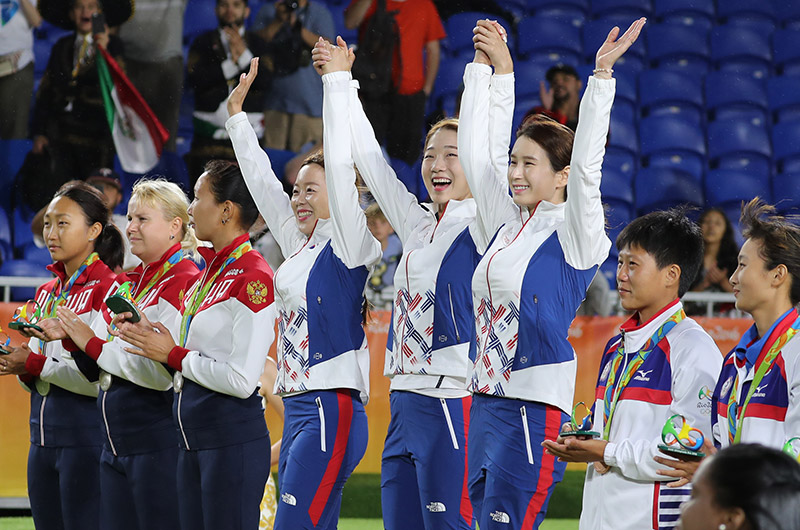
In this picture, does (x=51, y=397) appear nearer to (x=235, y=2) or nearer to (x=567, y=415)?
(x=567, y=415)

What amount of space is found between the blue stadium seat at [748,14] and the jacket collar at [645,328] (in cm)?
848

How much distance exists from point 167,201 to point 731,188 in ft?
22.3

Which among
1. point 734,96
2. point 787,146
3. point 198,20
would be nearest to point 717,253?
point 787,146

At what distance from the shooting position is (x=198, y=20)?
993 cm

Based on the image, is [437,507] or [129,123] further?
[129,123]

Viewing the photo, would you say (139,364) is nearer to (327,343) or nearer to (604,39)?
(327,343)

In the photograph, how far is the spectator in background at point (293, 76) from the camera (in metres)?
9.45

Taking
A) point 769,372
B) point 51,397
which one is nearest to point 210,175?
point 51,397

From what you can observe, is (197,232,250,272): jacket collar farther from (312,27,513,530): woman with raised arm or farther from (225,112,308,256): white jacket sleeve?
(312,27,513,530): woman with raised arm

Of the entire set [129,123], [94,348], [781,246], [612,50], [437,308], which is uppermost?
[129,123]

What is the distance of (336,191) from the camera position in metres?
3.79

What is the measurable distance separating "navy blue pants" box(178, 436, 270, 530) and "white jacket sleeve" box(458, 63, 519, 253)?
116cm

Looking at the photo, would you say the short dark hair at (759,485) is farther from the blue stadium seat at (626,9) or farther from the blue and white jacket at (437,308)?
the blue stadium seat at (626,9)

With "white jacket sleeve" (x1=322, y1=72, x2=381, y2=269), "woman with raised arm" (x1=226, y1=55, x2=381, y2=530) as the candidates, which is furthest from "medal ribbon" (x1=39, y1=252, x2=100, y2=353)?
"white jacket sleeve" (x1=322, y1=72, x2=381, y2=269)
